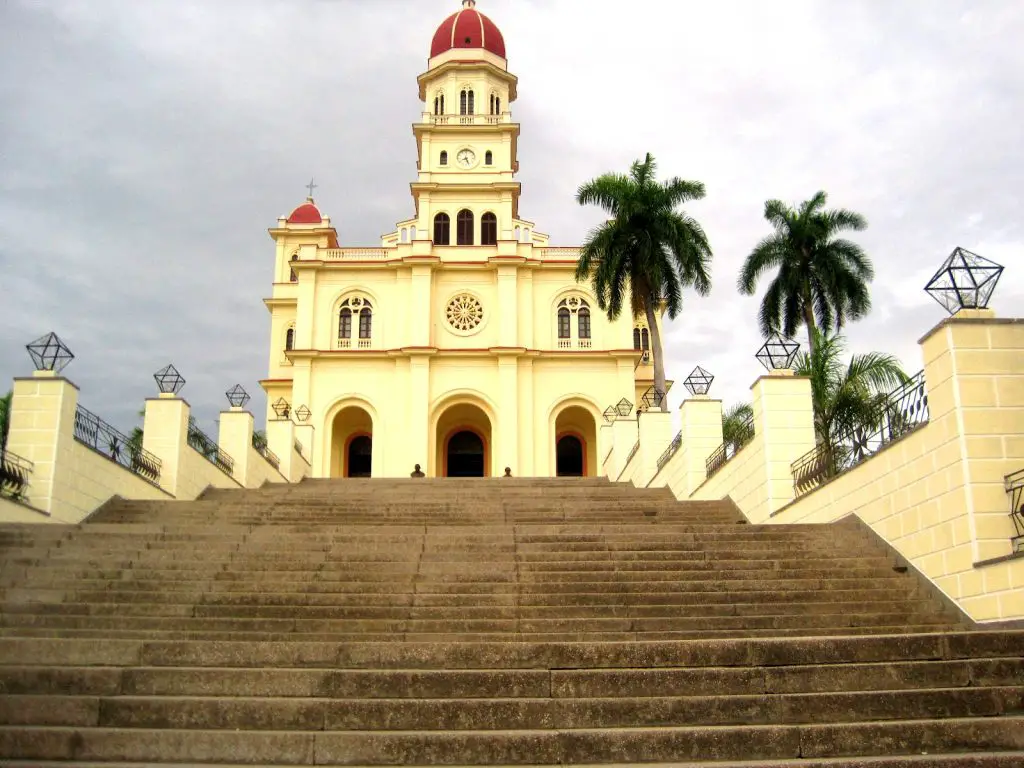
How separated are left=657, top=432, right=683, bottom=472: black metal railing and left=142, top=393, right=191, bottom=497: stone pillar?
403 inches

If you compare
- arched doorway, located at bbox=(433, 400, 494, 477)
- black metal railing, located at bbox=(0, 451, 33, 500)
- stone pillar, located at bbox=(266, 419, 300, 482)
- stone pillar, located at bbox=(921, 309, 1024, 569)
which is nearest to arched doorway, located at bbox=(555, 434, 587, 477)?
arched doorway, located at bbox=(433, 400, 494, 477)

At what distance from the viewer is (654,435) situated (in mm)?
21844

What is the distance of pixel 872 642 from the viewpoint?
715 centimetres

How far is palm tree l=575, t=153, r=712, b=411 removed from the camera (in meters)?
27.7

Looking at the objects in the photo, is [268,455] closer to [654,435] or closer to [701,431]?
[654,435]

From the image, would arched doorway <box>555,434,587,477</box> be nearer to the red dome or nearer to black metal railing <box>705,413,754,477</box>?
the red dome

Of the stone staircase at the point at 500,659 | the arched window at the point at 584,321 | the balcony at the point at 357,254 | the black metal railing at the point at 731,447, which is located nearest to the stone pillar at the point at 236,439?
the stone staircase at the point at 500,659

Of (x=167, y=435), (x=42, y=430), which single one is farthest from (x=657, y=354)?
(x=42, y=430)

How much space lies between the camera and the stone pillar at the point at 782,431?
13.9 meters

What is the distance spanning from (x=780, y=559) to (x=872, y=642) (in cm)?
379

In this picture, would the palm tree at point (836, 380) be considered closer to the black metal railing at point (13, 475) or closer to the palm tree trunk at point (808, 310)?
the palm tree trunk at point (808, 310)

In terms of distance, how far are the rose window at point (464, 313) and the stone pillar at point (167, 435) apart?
67.5 ft

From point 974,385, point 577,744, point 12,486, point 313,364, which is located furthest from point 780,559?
point 313,364

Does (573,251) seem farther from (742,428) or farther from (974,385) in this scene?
(974,385)
